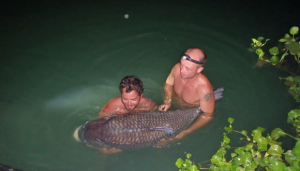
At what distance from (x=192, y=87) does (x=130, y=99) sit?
0.97 metres

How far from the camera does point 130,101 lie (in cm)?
338

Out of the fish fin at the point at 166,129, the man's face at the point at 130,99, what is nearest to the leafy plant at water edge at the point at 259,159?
the fish fin at the point at 166,129

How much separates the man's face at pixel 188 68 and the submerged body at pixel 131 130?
1.83 feet

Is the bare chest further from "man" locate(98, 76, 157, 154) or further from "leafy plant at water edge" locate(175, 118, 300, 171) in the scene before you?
"leafy plant at water edge" locate(175, 118, 300, 171)

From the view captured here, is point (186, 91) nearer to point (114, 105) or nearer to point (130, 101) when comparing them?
point (130, 101)

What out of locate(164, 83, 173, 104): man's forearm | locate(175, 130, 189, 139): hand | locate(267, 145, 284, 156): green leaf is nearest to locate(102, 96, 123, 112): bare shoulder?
locate(164, 83, 173, 104): man's forearm

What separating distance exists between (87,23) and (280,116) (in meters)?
4.41

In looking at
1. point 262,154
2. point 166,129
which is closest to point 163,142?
point 166,129

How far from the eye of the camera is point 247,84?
15.4 feet

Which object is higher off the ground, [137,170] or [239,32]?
[239,32]

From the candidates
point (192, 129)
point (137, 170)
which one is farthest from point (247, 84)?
point (137, 170)

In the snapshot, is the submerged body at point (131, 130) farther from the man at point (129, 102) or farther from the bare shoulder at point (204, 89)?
the bare shoulder at point (204, 89)

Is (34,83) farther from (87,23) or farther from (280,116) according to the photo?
(280,116)

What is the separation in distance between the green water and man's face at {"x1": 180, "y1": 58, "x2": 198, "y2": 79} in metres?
1.04
